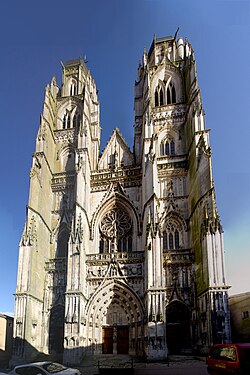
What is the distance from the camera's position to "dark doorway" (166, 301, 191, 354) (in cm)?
2172

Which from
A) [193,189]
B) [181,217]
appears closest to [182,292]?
[181,217]

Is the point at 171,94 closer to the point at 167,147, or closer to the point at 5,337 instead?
the point at 167,147

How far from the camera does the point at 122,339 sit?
23.0 metres

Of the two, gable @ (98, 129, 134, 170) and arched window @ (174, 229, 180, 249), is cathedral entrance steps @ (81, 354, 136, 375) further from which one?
gable @ (98, 129, 134, 170)

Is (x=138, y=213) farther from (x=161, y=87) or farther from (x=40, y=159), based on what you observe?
(x=161, y=87)

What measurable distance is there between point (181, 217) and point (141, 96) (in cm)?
1317

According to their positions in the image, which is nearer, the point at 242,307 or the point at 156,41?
the point at 242,307

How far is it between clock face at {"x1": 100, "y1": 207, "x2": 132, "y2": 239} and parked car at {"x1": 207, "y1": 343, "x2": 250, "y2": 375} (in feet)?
51.7

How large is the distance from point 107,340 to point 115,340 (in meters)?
0.59

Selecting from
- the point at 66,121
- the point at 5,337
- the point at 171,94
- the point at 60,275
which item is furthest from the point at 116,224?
the point at 171,94

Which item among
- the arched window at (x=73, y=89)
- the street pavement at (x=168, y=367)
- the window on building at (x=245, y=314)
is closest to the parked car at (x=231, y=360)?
the street pavement at (x=168, y=367)

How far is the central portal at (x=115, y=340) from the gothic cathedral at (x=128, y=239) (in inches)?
2.4

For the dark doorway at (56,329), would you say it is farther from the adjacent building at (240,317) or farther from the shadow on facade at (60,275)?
the adjacent building at (240,317)

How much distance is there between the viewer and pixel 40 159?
1065 inches
